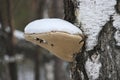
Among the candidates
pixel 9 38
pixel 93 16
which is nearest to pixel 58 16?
pixel 9 38

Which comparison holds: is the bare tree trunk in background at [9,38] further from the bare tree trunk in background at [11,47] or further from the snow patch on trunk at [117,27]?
the snow patch on trunk at [117,27]

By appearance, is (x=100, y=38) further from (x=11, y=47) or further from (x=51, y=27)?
(x=11, y=47)

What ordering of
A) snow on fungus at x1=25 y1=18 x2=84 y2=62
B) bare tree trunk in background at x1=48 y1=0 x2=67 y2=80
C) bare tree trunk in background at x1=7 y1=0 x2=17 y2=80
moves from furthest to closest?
1. bare tree trunk in background at x1=48 y1=0 x2=67 y2=80
2. bare tree trunk in background at x1=7 y1=0 x2=17 y2=80
3. snow on fungus at x1=25 y1=18 x2=84 y2=62

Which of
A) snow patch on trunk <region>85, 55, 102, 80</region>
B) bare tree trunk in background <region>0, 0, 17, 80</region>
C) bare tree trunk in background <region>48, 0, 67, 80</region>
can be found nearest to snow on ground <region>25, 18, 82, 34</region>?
snow patch on trunk <region>85, 55, 102, 80</region>

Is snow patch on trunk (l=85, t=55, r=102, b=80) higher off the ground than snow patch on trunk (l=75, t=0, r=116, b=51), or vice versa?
snow patch on trunk (l=75, t=0, r=116, b=51)

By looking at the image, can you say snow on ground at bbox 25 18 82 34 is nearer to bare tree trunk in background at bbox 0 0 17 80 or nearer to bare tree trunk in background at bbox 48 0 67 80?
bare tree trunk in background at bbox 0 0 17 80

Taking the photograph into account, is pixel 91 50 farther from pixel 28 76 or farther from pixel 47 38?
pixel 28 76
